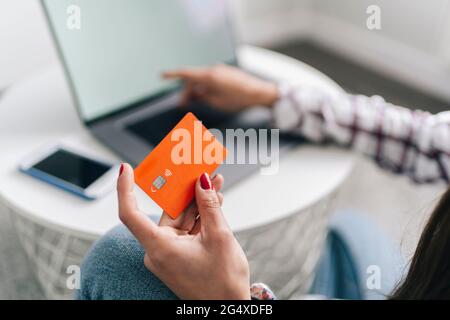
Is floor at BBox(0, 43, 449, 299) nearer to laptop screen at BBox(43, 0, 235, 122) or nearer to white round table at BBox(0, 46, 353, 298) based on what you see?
white round table at BBox(0, 46, 353, 298)

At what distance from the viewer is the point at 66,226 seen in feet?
2.25

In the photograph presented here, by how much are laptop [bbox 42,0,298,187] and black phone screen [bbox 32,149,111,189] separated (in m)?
0.05

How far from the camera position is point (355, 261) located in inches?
32.0

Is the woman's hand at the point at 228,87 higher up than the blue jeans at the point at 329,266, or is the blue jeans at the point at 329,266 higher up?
the woman's hand at the point at 228,87

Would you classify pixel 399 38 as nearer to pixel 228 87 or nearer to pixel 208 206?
pixel 228 87

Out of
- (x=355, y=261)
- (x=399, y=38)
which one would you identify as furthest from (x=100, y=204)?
(x=399, y=38)

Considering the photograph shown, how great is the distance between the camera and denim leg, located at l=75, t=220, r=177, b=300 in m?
0.53

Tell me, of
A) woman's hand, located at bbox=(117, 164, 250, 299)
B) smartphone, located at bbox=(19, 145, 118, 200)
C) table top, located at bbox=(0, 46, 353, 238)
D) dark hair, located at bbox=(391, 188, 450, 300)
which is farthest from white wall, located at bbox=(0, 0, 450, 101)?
woman's hand, located at bbox=(117, 164, 250, 299)

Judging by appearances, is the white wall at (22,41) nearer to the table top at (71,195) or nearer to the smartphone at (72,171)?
the table top at (71,195)

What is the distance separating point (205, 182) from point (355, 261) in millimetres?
413

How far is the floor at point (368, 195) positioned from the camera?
83 centimetres

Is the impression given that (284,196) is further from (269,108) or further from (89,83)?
(89,83)

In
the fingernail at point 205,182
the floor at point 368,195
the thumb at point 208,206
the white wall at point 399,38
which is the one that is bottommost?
the floor at point 368,195

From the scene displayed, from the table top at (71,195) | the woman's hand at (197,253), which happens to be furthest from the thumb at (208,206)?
the table top at (71,195)
